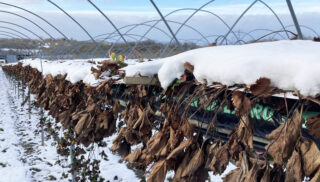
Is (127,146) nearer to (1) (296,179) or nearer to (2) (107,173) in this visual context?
(1) (296,179)

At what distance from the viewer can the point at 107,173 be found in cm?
559

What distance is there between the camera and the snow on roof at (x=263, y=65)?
788mm

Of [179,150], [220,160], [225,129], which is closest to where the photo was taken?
[220,160]

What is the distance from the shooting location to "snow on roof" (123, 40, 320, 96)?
788 millimetres

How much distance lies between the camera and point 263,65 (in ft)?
2.92

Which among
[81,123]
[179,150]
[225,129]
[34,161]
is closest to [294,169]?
A: [179,150]

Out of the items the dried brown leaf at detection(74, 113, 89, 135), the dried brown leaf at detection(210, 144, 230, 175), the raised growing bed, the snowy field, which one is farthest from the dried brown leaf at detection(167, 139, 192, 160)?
the snowy field

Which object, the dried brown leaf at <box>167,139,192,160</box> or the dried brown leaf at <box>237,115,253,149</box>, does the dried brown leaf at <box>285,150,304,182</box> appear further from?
the dried brown leaf at <box>167,139,192,160</box>

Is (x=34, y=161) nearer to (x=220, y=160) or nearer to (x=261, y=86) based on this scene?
(x=220, y=160)

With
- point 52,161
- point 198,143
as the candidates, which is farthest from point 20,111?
point 198,143

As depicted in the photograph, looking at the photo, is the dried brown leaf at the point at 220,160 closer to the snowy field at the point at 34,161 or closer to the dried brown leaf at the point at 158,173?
the dried brown leaf at the point at 158,173

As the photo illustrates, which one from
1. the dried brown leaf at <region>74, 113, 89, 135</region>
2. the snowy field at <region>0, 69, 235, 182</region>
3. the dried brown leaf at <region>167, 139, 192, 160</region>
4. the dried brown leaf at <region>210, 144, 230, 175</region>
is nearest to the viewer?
the dried brown leaf at <region>210, 144, 230, 175</region>

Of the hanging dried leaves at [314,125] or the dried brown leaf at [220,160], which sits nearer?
the hanging dried leaves at [314,125]

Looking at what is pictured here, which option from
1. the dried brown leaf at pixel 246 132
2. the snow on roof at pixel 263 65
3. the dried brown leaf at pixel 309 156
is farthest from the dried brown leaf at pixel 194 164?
the dried brown leaf at pixel 309 156
